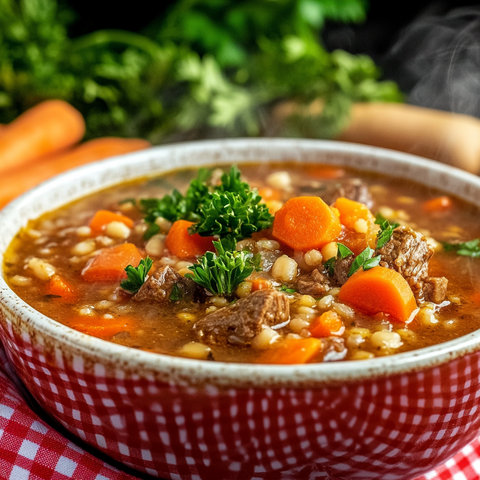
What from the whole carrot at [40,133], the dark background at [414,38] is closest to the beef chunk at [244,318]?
the whole carrot at [40,133]

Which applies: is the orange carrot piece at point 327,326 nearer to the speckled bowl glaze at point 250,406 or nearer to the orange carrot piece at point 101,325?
the speckled bowl glaze at point 250,406

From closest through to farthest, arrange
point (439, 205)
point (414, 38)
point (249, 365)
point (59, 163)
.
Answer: point (249, 365) → point (439, 205) → point (59, 163) → point (414, 38)

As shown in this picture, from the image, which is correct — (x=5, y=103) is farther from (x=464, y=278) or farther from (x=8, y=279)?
(x=464, y=278)

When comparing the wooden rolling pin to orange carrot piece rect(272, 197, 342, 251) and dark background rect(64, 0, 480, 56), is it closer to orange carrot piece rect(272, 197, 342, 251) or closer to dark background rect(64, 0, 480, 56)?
dark background rect(64, 0, 480, 56)

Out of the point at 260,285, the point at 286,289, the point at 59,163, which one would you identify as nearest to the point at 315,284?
the point at 286,289

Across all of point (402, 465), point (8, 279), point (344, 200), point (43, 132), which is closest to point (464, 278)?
point (344, 200)

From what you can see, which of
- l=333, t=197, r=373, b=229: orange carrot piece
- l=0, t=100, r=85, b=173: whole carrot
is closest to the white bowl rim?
l=333, t=197, r=373, b=229: orange carrot piece

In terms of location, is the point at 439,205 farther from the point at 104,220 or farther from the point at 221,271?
the point at 104,220
